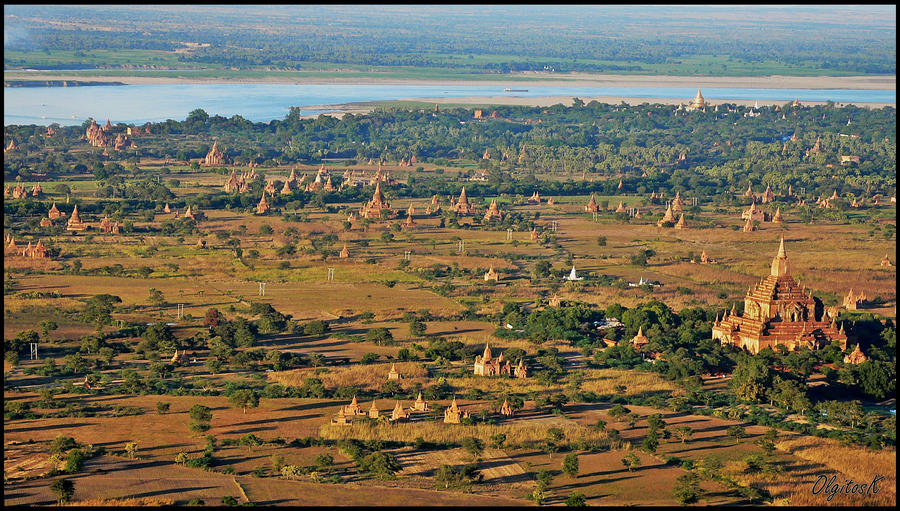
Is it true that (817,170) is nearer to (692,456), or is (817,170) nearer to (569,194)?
(569,194)

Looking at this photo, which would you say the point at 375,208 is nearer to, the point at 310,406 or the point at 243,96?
the point at 310,406

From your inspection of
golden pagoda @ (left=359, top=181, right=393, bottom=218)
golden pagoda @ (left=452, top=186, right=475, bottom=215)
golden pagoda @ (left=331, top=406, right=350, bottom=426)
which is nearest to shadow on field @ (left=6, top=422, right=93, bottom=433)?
golden pagoda @ (left=331, top=406, right=350, bottom=426)

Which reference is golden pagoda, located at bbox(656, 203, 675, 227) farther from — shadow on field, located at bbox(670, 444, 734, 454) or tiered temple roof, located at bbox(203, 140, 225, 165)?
shadow on field, located at bbox(670, 444, 734, 454)

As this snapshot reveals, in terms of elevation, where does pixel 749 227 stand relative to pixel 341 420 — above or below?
below

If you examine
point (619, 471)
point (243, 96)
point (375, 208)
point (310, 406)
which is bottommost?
point (243, 96)

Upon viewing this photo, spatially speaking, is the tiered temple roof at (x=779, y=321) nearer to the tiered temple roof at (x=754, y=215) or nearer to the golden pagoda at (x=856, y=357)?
the golden pagoda at (x=856, y=357)

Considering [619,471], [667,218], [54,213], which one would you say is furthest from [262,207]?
[619,471]

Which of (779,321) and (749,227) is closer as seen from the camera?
(779,321)
